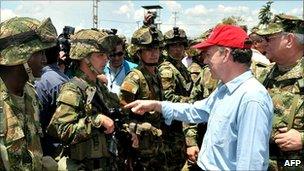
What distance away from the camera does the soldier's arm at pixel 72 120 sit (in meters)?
3.79

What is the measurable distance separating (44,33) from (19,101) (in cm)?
60

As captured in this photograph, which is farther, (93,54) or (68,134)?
(93,54)

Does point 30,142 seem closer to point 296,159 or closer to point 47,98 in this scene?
point 47,98

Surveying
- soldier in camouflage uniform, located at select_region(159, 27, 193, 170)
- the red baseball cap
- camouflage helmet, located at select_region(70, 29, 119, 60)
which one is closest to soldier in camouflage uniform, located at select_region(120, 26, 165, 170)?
soldier in camouflage uniform, located at select_region(159, 27, 193, 170)

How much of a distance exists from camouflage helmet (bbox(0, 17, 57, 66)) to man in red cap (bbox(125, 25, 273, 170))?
133cm

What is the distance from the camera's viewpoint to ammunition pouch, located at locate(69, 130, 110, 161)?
13.1ft

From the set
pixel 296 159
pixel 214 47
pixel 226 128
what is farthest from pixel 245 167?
pixel 296 159

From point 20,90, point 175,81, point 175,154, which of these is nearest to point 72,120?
point 20,90

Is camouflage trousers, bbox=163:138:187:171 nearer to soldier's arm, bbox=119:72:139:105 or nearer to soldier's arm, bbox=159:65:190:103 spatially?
soldier's arm, bbox=159:65:190:103

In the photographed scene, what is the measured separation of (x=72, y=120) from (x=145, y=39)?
2.11 metres

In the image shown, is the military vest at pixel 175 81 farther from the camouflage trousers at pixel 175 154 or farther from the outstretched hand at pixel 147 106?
the outstretched hand at pixel 147 106

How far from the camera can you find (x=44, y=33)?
332 centimetres

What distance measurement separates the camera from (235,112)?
9.71 ft
